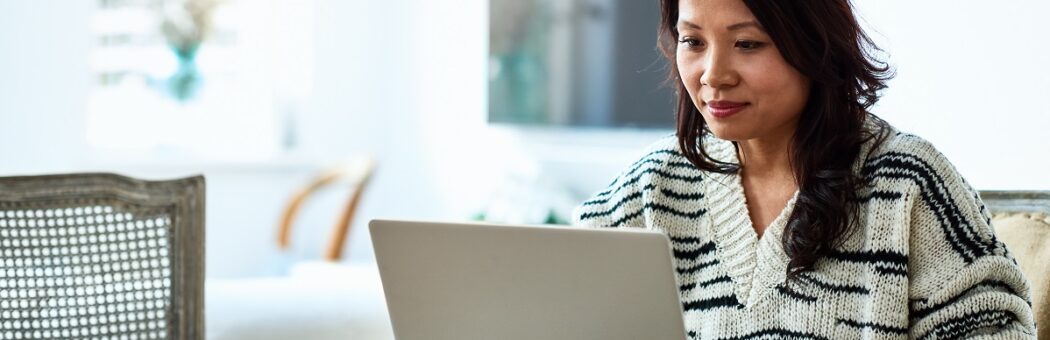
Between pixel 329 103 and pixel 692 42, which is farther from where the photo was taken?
pixel 329 103

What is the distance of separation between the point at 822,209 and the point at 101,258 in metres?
0.77

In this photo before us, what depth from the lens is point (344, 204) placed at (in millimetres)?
4332

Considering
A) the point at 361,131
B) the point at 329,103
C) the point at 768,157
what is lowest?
the point at 361,131

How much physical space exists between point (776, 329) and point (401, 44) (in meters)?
3.84

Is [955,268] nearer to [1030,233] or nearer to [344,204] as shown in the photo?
[1030,233]

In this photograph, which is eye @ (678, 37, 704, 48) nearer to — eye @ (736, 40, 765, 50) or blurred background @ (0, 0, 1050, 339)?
eye @ (736, 40, 765, 50)

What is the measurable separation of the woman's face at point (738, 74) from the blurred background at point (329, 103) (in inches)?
62.9

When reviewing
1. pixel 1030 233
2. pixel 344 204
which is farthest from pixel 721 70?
pixel 344 204

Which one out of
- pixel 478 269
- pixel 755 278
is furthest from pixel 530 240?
pixel 755 278

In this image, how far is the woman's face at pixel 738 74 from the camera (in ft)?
4.20

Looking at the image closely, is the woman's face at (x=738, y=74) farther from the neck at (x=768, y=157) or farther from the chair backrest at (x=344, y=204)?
the chair backrest at (x=344, y=204)

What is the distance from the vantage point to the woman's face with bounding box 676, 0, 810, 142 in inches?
50.4

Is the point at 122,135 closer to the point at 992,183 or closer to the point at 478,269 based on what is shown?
the point at 992,183

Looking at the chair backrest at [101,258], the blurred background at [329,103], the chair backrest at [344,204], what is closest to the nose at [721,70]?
the chair backrest at [101,258]
